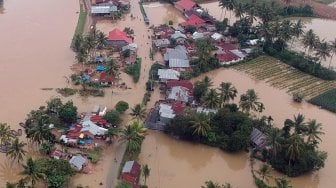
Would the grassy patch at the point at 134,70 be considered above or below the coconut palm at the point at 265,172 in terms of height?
above

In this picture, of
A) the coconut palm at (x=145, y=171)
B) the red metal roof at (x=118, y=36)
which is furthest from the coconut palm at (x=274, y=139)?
the red metal roof at (x=118, y=36)

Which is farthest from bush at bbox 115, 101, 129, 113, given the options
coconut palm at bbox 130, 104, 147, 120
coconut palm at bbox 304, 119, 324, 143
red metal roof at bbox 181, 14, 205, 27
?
red metal roof at bbox 181, 14, 205, 27

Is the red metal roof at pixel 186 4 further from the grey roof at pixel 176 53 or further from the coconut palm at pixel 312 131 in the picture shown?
the coconut palm at pixel 312 131

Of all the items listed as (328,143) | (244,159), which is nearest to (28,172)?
(244,159)

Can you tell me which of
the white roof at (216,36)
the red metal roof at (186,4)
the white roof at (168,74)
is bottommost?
the white roof at (168,74)

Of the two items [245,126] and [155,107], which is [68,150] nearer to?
[155,107]

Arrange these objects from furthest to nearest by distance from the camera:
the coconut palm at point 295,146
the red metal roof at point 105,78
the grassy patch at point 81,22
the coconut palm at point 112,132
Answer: the grassy patch at point 81,22, the red metal roof at point 105,78, the coconut palm at point 112,132, the coconut palm at point 295,146

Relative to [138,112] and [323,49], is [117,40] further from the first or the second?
[323,49]

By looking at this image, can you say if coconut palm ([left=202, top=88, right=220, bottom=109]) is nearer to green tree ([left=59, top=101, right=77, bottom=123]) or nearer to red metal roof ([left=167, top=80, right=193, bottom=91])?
red metal roof ([left=167, top=80, right=193, bottom=91])
